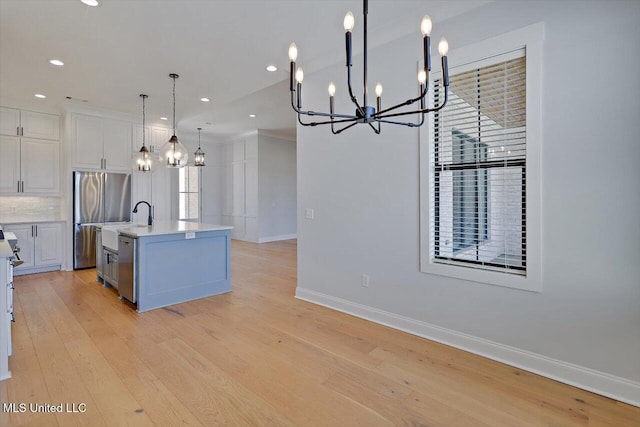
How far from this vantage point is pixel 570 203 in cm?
216

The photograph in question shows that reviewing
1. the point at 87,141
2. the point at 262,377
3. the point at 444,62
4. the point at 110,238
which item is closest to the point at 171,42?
the point at 110,238

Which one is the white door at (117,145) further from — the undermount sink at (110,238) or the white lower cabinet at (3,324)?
the white lower cabinet at (3,324)

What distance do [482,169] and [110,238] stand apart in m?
4.45

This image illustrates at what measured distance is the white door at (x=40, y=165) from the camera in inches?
210

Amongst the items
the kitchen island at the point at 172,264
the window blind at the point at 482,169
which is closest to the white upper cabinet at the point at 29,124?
the kitchen island at the point at 172,264

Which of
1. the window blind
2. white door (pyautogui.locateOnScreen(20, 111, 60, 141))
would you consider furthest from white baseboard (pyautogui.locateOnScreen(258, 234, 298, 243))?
the window blind

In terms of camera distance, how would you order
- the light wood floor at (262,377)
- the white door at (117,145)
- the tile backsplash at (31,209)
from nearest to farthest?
the light wood floor at (262,377)
the tile backsplash at (31,209)
the white door at (117,145)

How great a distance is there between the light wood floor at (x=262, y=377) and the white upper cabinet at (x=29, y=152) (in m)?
2.96

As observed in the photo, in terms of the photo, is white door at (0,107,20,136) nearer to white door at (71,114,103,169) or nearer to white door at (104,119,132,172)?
white door at (71,114,103,169)

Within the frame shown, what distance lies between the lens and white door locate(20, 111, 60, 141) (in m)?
5.35

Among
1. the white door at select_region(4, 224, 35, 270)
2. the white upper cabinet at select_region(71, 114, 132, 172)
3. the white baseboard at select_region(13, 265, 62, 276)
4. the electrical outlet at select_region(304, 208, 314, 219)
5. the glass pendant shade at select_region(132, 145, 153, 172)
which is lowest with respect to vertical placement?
the white baseboard at select_region(13, 265, 62, 276)

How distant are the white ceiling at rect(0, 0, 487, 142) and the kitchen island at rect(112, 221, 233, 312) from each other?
6.53 ft

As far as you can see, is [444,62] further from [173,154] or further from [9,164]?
[9,164]

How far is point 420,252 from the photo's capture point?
2893 mm
